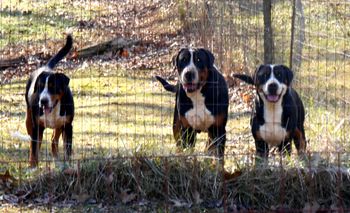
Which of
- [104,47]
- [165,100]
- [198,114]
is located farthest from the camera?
[104,47]


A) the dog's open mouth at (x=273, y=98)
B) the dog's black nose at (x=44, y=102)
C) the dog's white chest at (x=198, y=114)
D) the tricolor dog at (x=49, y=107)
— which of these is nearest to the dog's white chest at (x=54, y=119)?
the tricolor dog at (x=49, y=107)

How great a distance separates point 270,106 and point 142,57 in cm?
832

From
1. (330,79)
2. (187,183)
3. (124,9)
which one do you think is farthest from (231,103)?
(124,9)

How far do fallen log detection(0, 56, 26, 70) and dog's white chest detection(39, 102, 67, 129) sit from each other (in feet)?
24.4

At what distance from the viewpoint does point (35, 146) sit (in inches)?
358

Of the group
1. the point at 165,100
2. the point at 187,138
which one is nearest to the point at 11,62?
the point at 165,100

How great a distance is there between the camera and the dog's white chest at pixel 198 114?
351 inches

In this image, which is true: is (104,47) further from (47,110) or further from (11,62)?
(47,110)

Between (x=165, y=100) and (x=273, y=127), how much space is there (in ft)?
15.6

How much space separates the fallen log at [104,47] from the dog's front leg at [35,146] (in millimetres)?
7468

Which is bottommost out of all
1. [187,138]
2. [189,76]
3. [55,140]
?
[55,140]

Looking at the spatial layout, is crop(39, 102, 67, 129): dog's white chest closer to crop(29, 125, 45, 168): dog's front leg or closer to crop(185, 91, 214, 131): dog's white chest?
crop(29, 125, 45, 168): dog's front leg

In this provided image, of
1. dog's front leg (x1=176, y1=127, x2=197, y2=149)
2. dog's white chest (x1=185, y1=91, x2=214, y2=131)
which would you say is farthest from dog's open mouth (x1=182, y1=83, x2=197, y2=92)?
dog's front leg (x1=176, y1=127, x2=197, y2=149)

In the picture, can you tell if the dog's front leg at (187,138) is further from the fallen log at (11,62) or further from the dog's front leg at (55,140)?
the fallen log at (11,62)
